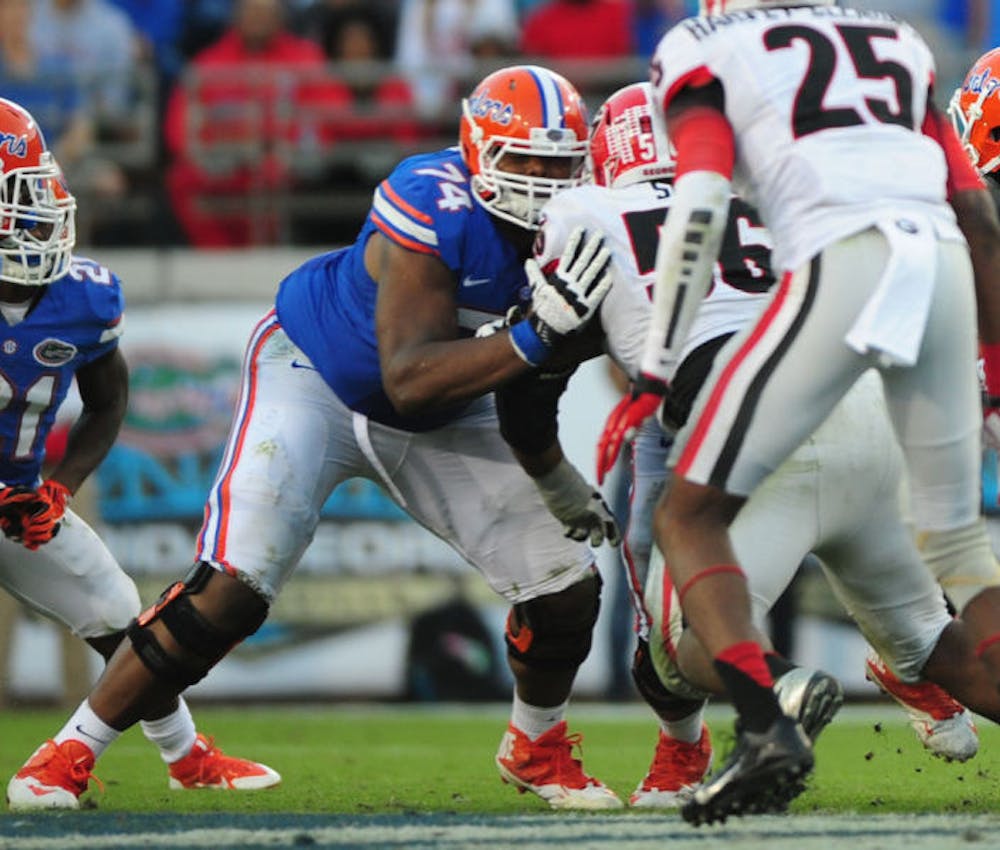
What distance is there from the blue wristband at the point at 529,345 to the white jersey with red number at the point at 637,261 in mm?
143

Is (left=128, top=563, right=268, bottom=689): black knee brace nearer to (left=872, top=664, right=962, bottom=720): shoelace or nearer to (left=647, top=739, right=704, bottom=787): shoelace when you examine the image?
(left=647, top=739, right=704, bottom=787): shoelace

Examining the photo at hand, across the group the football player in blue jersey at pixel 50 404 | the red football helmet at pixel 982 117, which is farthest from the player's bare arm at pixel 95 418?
the red football helmet at pixel 982 117

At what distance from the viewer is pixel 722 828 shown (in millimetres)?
3811

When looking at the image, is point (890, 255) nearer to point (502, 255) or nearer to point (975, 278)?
point (975, 278)

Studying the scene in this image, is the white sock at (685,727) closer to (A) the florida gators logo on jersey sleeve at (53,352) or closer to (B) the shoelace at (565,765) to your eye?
(B) the shoelace at (565,765)

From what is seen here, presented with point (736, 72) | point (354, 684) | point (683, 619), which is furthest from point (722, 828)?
point (354, 684)

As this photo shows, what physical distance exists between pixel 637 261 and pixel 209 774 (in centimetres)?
189

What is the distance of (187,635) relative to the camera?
4438 mm

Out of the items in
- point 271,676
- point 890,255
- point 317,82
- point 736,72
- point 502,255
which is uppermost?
point 736,72

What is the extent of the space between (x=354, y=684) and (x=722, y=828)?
4.82m

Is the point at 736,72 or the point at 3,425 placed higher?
the point at 736,72

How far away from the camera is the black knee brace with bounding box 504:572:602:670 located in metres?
4.66

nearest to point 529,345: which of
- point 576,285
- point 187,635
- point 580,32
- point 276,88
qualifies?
point 576,285

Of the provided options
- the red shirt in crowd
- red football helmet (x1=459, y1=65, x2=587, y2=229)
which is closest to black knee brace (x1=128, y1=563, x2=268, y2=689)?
red football helmet (x1=459, y1=65, x2=587, y2=229)
